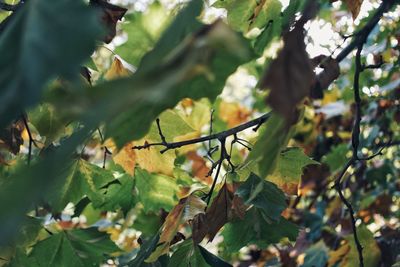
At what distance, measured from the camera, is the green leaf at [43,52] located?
373 mm

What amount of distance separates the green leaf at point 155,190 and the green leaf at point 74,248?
10 centimetres

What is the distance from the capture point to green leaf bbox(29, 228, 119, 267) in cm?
104

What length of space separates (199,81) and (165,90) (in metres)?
0.22

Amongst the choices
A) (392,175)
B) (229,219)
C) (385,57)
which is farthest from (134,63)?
(392,175)

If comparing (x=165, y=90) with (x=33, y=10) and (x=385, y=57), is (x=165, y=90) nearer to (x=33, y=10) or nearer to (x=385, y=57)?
(x=33, y=10)

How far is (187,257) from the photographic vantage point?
89cm

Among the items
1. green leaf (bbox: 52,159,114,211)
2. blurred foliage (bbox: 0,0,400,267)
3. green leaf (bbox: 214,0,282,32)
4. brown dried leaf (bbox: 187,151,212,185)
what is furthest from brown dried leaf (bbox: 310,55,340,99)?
brown dried leaf (bbox: 187,151,212,185)

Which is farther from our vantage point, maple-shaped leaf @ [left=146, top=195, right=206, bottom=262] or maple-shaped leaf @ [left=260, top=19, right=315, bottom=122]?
maple-shaped leaf @ [left=146, top=195, right=206, bottom=262]

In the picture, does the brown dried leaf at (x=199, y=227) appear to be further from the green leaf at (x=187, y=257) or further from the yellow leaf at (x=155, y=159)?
the yellow leaf at (x=155, y=159)

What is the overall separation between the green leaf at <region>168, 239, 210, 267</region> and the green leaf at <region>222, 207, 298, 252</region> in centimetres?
9

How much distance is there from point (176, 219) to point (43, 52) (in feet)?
1.59

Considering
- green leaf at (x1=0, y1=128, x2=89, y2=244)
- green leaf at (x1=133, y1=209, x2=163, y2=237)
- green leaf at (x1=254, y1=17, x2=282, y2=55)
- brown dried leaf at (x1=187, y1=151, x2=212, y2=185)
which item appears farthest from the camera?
brown dried leaf at (x1=187, y1=151, x2=212, y2=185)

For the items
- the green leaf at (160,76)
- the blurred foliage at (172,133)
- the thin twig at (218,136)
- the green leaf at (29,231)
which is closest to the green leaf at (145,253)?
the blurred foliage at (172,133)

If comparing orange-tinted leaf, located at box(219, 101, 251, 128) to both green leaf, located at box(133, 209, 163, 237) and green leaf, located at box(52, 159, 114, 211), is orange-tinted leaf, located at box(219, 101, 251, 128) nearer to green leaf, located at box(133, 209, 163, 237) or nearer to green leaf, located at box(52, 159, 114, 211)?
green leaf, located at box(133, 209, 163, 237)
